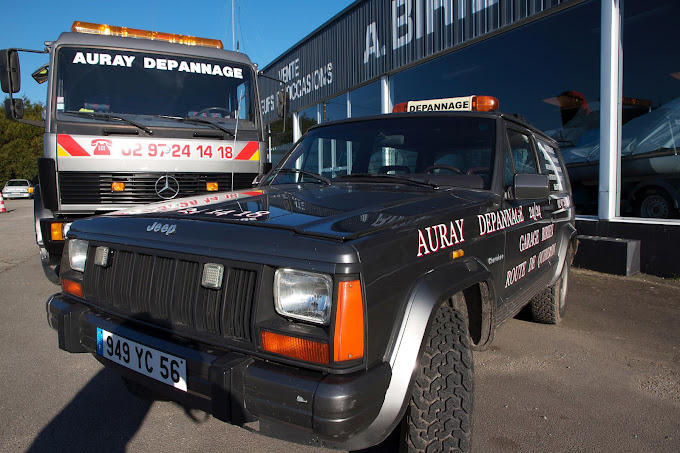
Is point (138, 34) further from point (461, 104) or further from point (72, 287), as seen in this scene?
point (72, 287)

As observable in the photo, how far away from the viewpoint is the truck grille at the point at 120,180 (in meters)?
4.59

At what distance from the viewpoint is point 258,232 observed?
178 cm

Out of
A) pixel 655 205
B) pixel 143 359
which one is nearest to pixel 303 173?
pixel 143 359

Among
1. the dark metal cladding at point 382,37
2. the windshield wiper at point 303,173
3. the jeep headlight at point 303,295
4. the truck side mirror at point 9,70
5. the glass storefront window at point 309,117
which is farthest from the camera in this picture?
the glass storefront window at point 309,117

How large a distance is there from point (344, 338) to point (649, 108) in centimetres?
670

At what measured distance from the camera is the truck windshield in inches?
191

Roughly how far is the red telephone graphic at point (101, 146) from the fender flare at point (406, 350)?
3944mm

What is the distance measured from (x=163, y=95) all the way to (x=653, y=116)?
20.8 ft

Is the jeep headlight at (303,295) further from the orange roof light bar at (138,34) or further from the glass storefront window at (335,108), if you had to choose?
the glass storefront window at (335,108)

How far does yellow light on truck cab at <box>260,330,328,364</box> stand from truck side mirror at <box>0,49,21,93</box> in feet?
15.9

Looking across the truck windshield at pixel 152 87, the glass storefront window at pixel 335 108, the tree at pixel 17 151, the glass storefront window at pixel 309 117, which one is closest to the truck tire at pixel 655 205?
the truck windshield at pixel 152 87

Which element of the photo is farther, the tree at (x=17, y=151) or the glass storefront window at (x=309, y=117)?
the tree at (x=17, y=151)

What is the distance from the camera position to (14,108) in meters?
5.01

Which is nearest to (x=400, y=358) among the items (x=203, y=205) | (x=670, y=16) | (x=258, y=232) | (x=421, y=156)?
(x=258, y=232)
